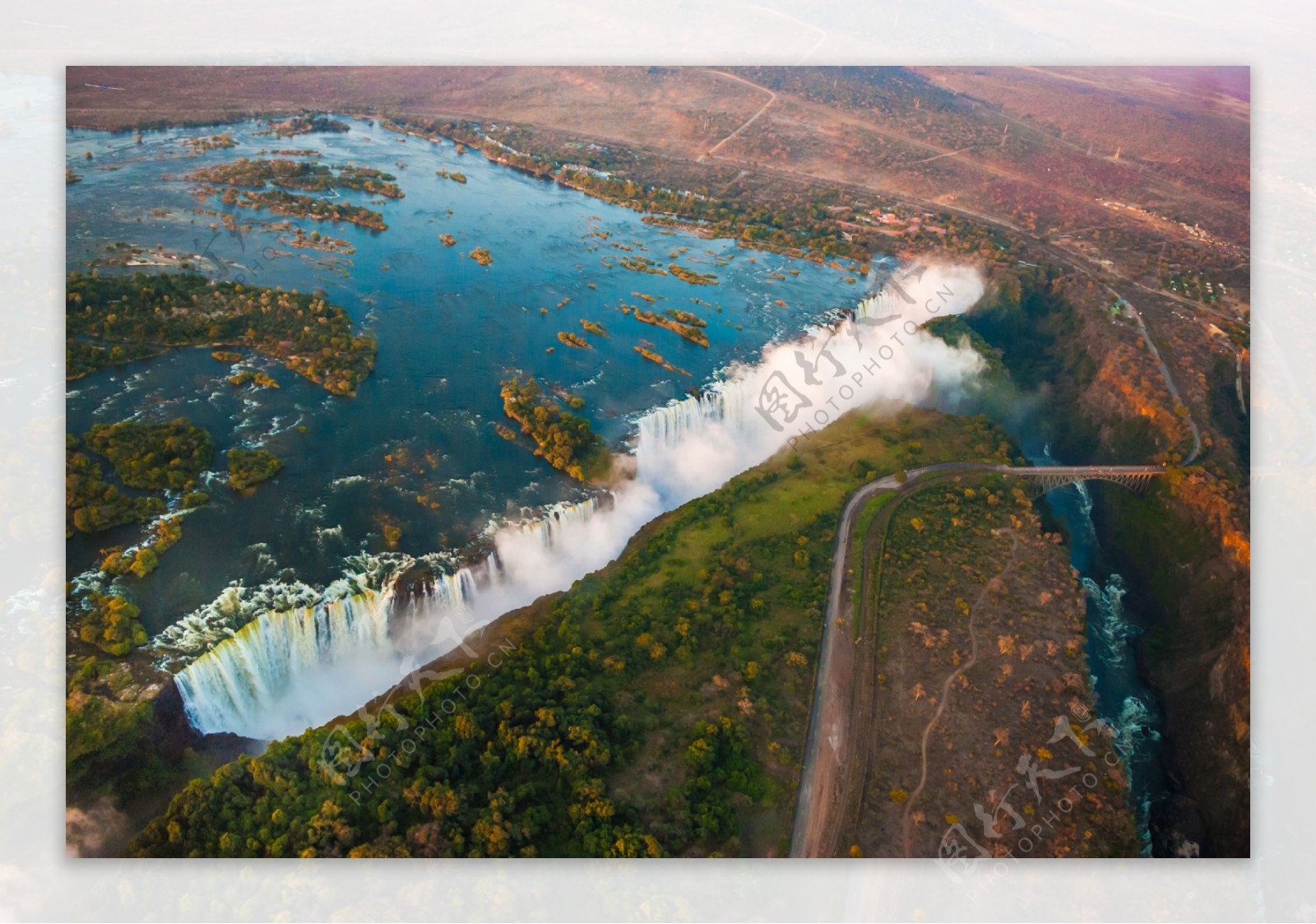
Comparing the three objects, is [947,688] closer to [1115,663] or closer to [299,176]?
[1115,663]

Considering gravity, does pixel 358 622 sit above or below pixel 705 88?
below

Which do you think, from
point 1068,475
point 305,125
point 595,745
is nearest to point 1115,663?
point 1068,475

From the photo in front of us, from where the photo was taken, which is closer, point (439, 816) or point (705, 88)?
point (439, 816)

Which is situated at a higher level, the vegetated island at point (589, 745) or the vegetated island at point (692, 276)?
the vegetated island at point (692, 276)

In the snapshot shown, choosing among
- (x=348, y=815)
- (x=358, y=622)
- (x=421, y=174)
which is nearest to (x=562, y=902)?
(x=348, y=815)

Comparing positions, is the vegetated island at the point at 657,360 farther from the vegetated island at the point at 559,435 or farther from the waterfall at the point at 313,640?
the waterfall at the point at 313,640

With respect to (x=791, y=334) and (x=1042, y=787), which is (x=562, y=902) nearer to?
(x=1042, y=787)

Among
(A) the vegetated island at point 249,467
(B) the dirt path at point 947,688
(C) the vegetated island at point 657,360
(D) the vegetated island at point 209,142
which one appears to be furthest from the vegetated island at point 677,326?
(D) the vegetated island at point 209,142
